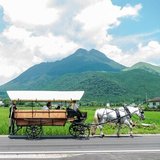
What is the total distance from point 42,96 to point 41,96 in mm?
60

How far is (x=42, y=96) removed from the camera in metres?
25.3

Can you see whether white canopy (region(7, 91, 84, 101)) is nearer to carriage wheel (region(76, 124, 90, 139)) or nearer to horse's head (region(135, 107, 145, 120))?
carriage wheel (region(76, 124, 90, 139))

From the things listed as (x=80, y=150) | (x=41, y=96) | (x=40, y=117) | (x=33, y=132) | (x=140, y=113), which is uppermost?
(x=41, y=96)

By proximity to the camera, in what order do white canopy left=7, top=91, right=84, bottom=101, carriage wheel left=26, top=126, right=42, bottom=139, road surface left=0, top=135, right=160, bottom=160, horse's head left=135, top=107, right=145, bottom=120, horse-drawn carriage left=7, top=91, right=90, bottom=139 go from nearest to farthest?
road surface left=0, top=135, right=160, bottom=160 → carriage wheel left=26, top=126, right=42, bottom=139 → horse-drawn carriage left=7, top=91, right=90, bottom=139 → white canopy left=7, top=91, right=84, bottom=101 → horse's head left=135, top=107, right=145, bottom=120

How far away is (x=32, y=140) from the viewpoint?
22.8 meters

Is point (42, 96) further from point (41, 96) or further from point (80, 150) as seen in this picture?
point (80, 150)

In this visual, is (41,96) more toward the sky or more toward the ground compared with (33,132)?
more toward the sky

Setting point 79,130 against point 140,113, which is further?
point 140,113

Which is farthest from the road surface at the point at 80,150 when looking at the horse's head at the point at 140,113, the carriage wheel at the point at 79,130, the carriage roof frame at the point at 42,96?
the horse's head at the point at 140,113

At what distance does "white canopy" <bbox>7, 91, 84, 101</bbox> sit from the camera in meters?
24.9

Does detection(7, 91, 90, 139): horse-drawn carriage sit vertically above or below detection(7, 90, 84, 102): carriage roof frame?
below

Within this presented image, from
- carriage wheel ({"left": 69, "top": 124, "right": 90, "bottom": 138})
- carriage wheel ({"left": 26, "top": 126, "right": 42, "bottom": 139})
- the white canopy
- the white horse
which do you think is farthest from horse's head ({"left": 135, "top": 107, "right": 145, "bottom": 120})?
carriage wheel ({"left": 26, "top": 126, "right": 42, "bottom": 139})

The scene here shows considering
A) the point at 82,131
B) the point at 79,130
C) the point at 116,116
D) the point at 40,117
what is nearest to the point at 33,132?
the point at 40,117

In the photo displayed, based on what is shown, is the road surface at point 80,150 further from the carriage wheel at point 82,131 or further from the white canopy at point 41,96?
the white canopy at point 41,96
